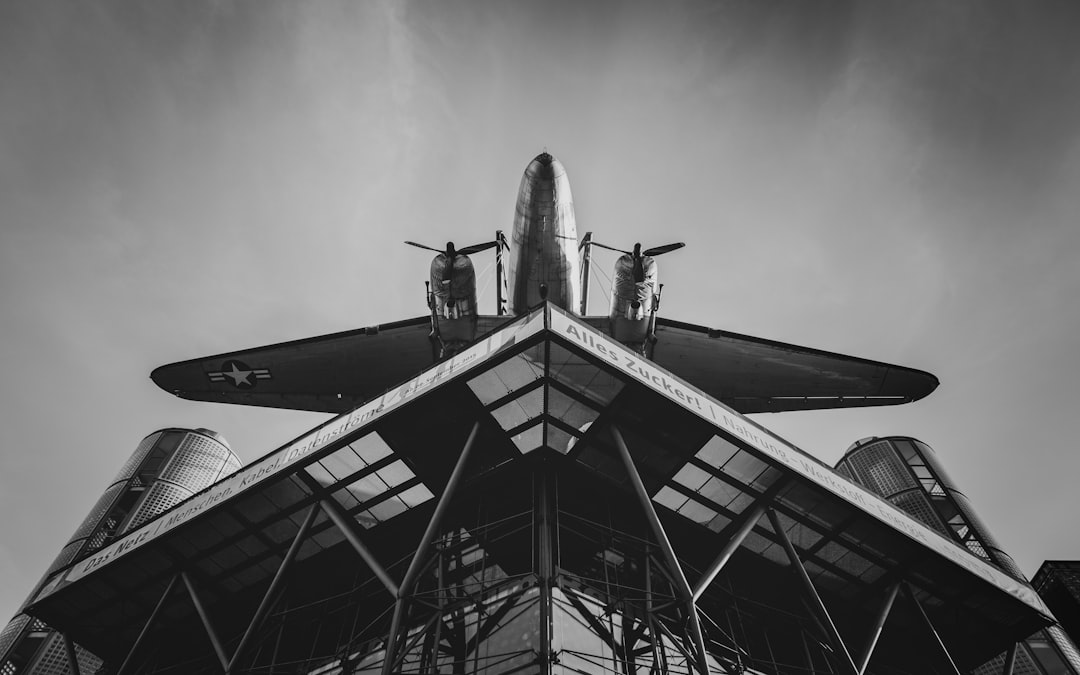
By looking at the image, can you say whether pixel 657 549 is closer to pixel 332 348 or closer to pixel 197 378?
pixel 332 348

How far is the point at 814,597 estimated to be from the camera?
16328 mm

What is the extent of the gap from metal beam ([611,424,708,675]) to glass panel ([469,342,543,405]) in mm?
2348

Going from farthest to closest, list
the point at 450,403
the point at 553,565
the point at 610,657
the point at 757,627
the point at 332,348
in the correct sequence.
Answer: the point at 332,348, the point at 757,627, the point at 450,403, the point at 553,565, the point at 610,657

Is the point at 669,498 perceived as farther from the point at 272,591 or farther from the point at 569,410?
the point at 272,591

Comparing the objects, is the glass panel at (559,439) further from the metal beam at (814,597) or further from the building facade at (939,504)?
the building facade at (939,504)

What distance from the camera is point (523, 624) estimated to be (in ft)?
46.2

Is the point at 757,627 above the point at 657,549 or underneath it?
underneath

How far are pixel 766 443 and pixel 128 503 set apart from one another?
85.7 ft

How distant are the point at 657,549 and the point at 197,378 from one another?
20.7 metres

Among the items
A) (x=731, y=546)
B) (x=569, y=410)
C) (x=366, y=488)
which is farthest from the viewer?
(x=366, y=488)

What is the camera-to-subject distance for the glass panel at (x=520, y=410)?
1662 centimetres

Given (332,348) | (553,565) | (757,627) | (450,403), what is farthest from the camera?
(332,348)

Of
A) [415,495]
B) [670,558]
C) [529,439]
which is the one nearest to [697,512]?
[670,558]

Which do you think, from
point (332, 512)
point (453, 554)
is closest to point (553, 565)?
point (453, 554)
